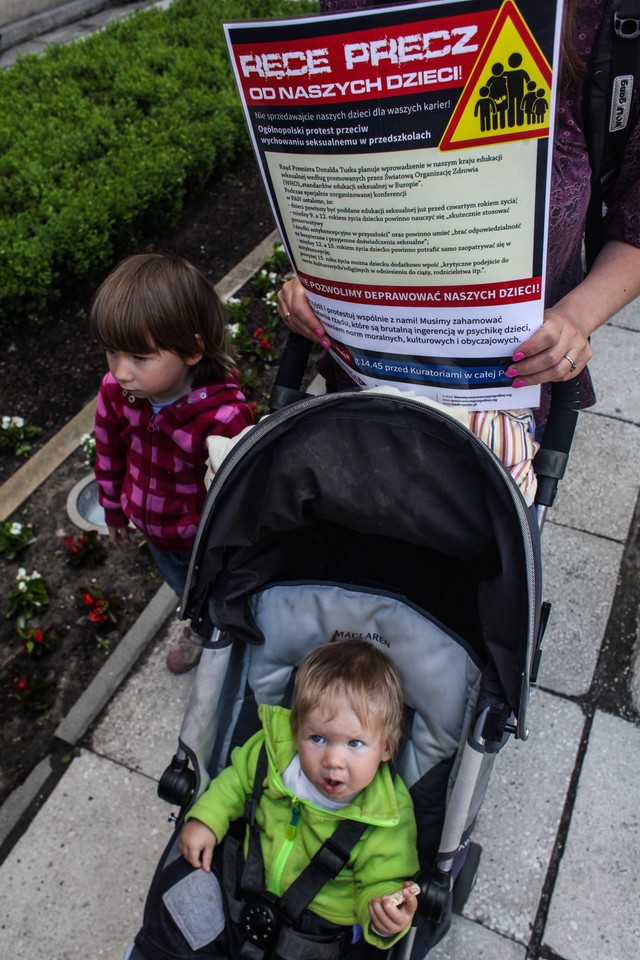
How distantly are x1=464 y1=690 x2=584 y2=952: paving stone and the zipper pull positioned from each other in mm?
819

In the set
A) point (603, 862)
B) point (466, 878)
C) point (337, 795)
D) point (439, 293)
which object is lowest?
point (603, 862)

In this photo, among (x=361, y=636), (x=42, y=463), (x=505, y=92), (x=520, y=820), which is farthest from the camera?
(x=42, y=463)

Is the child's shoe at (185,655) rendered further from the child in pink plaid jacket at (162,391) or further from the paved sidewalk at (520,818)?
the child in pink plaid jacket at (162,391)

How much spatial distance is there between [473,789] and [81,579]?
7.01ft

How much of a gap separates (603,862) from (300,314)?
1.95 meters

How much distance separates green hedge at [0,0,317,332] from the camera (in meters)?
4.44

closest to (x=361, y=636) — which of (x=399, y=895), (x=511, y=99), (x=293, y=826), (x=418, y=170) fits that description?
(x=293, y=826)

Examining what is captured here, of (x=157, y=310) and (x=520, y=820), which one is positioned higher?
(x=157, y=310)

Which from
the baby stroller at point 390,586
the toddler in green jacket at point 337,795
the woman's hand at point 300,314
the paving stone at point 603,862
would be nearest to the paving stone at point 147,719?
the baby stroller at point 390,586

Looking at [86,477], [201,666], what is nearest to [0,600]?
[86,477]

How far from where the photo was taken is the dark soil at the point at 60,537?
288cm

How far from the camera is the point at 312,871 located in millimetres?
1837

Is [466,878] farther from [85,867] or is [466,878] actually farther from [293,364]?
[293,364]

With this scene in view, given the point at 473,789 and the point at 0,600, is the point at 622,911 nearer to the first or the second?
the point at 473,789
